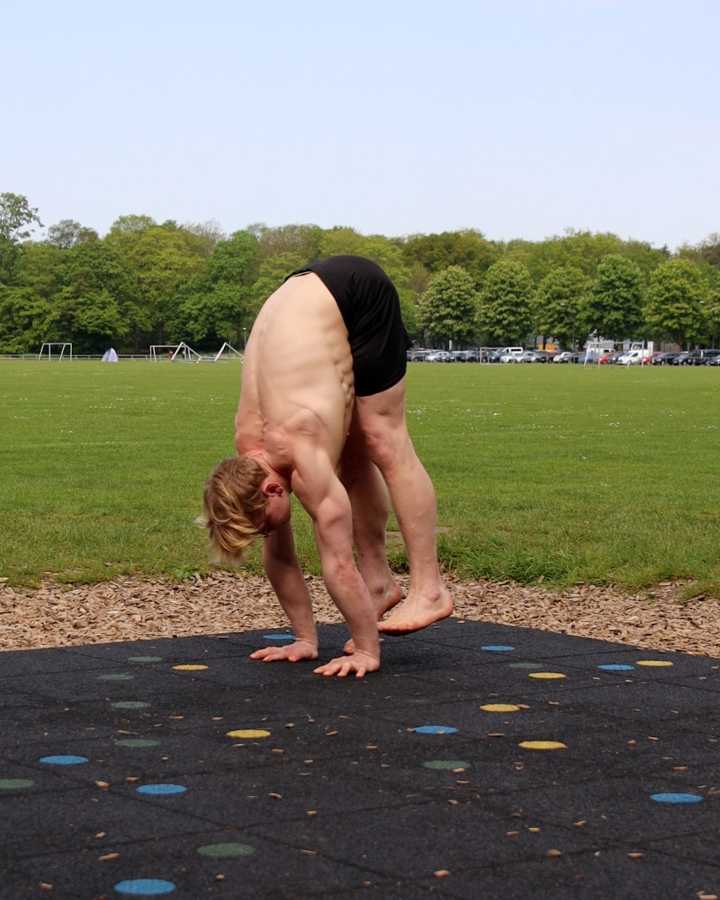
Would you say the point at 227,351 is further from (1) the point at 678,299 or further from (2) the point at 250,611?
(2) the point at 250,611

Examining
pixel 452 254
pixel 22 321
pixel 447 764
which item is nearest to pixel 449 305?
pixel 452 254

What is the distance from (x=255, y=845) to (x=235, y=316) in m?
131

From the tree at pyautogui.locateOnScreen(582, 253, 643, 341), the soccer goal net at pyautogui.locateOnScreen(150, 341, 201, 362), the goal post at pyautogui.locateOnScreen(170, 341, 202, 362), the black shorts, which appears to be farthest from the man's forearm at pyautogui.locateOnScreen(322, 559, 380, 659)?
the tree at pyautogui.locateOnScreen(582, 253, 643, 341)

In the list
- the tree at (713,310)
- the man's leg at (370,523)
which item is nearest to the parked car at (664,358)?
the tree at (713,310)

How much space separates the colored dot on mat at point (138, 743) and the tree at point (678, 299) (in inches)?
4790

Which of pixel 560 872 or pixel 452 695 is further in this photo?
pixel 452 695

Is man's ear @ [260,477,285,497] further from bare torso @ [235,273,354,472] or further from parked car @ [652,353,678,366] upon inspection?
parked car @ [652,353,678,366]

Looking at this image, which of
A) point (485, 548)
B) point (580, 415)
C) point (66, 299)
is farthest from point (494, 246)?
point (485, 548)

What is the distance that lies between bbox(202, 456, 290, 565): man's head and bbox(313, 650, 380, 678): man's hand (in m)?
0.62

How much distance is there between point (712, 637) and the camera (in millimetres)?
8023

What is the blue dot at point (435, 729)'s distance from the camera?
18.4ft

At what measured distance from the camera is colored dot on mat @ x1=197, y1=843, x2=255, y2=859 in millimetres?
4031

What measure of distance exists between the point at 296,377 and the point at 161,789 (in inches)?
97.3

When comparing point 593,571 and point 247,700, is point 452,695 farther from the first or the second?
point 593,571
